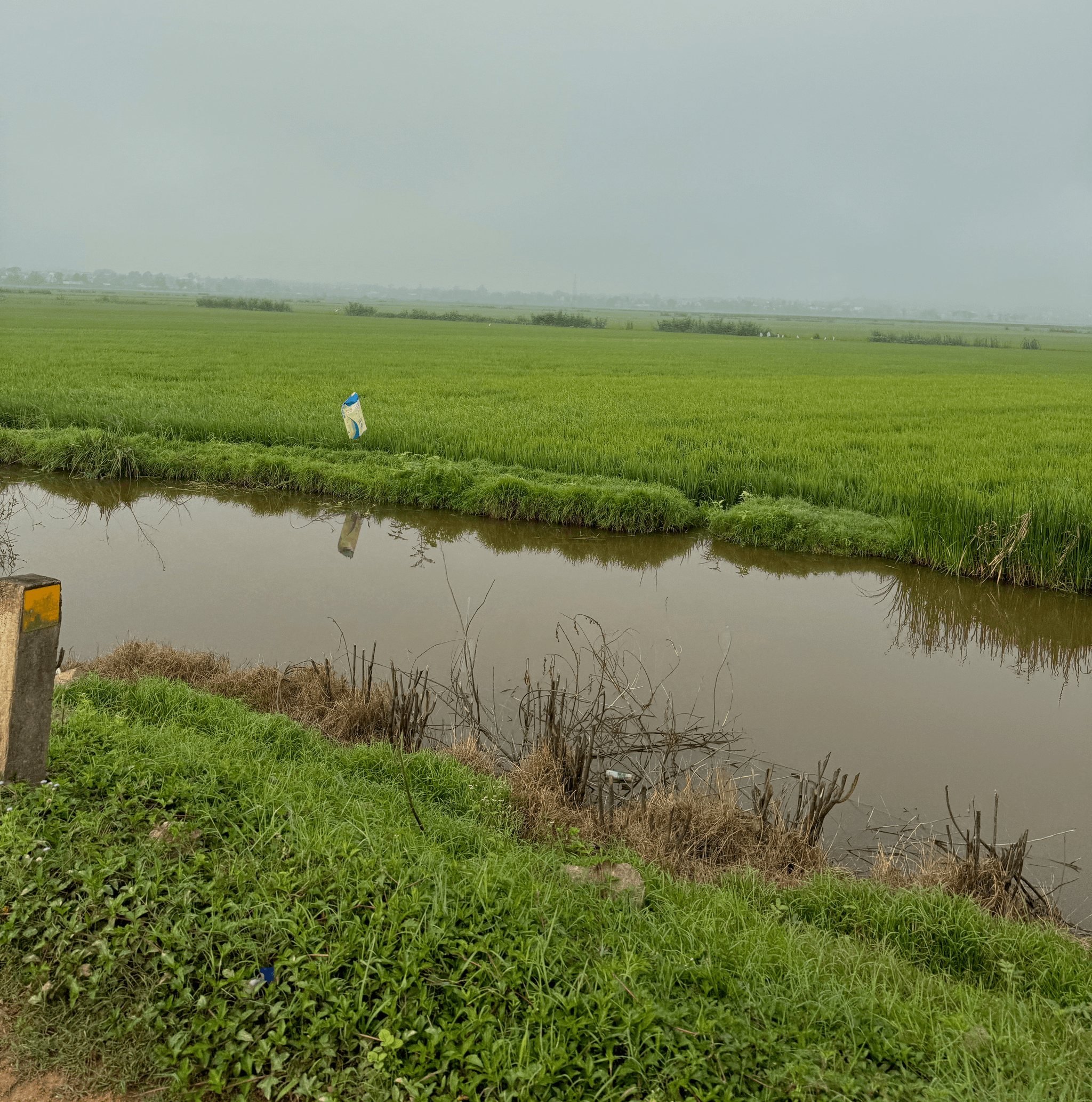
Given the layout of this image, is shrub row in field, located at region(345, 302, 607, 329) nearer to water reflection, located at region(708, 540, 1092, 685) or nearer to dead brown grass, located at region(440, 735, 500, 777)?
water reflection, located at region(708, 540, 1092, 685)

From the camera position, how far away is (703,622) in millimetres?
6488

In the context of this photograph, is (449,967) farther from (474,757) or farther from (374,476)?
(374,476)

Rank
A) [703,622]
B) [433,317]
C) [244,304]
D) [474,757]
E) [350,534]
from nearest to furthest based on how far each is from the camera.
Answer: [474,757] < [703,622] < [350,534] < [433,317] < [244,304]

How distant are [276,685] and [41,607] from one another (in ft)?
6.69

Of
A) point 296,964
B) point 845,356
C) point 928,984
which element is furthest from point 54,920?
point 845,356

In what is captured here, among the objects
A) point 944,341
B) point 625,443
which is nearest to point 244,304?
point 944,341

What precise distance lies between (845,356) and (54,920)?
39.4 meters

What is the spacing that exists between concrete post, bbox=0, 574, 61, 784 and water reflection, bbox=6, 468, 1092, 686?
4806 millimetres

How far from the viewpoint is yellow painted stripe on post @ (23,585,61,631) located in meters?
2.86

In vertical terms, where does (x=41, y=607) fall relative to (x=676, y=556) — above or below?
above

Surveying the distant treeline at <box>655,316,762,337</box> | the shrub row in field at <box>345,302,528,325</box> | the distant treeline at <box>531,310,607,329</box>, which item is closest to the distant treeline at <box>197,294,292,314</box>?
the shrub row in field at <box>345,302,528,325</box>

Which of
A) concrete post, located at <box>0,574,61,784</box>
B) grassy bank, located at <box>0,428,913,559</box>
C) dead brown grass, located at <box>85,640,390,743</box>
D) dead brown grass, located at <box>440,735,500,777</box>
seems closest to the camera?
concrete post, located at <box>0,574,61,784</box>

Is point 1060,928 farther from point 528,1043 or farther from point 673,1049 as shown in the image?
point 528,1043

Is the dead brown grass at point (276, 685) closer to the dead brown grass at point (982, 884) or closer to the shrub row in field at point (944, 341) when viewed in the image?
the dead brown grass at point (982, 884)
